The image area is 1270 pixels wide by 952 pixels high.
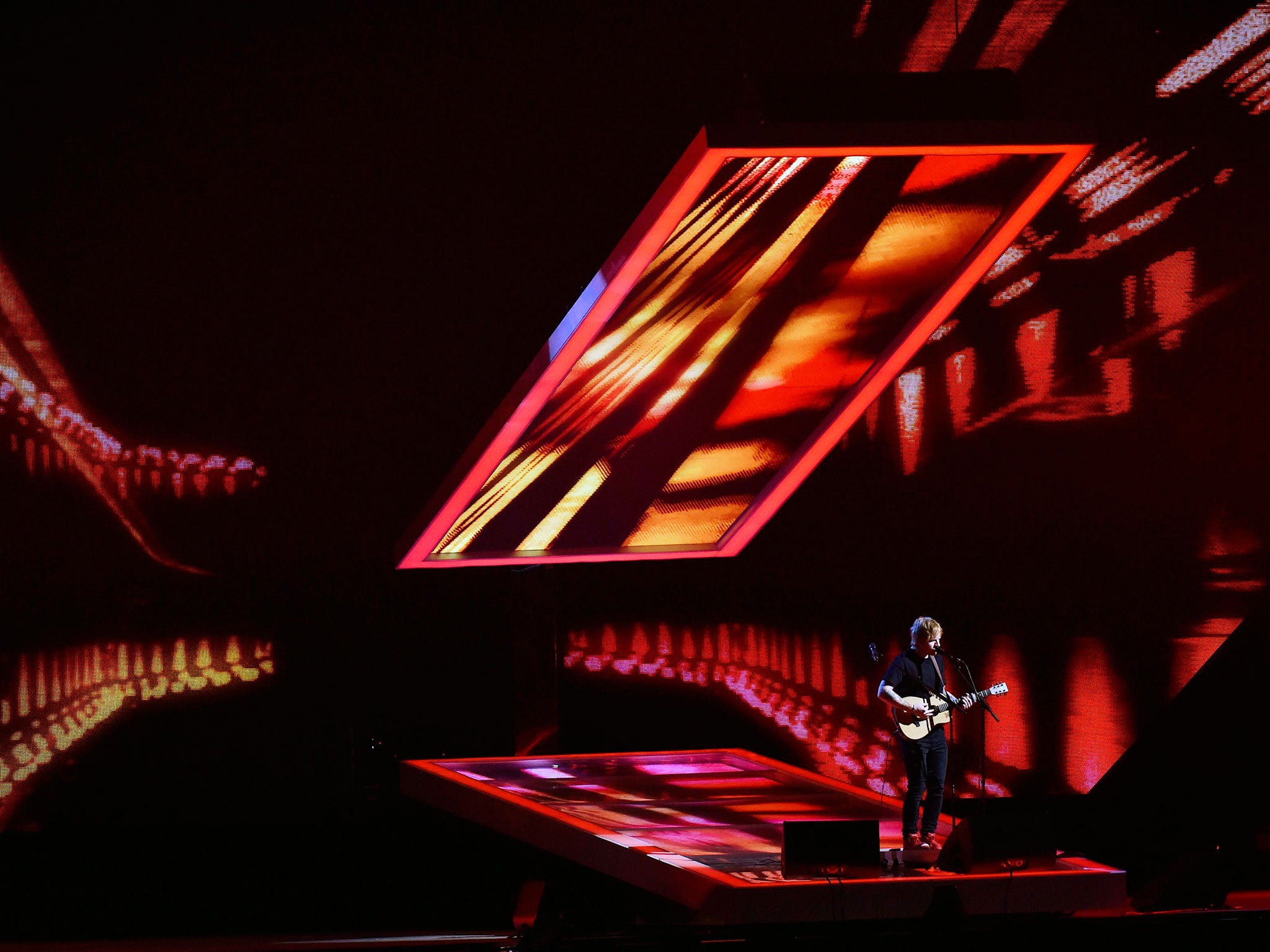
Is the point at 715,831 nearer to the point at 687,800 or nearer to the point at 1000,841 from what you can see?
the point at 687,800

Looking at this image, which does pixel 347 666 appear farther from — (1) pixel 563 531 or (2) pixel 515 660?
(1) pixel 563 531

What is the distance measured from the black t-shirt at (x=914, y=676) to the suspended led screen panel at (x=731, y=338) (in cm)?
98

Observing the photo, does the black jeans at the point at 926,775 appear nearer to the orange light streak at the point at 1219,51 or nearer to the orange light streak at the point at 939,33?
the orange light streak at the point at 939,33

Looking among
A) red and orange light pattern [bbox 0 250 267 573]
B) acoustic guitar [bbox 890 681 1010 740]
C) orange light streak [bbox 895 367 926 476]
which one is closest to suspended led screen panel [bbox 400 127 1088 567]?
acoustic guitar [bbox 890 681 1010 740]

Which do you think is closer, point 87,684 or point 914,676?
point 914,676

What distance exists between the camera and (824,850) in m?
3.39

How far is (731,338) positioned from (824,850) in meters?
1.55

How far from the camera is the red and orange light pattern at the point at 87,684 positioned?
5.91 metres

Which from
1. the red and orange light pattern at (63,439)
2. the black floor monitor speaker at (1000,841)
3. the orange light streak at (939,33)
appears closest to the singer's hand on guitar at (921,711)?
the black floor monitor speaker at (1000,841)

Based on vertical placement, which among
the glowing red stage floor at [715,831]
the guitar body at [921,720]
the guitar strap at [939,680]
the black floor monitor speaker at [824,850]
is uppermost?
the guitar strap at [939,680]

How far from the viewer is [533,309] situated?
6332 mm

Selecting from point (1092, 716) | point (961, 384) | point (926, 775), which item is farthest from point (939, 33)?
point (926, 775)

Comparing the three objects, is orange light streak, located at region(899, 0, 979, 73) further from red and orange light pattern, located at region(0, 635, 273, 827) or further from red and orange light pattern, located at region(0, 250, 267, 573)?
red and orange light pattern, located at region(0, 635, 273, 827)

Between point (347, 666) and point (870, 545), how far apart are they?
2638mm
